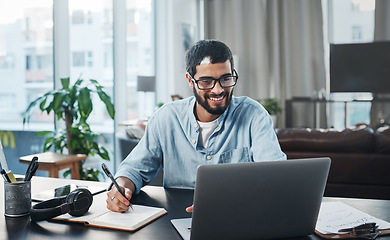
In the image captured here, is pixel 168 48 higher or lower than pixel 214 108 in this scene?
higher

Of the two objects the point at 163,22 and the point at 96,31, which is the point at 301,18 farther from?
the point at 96,31

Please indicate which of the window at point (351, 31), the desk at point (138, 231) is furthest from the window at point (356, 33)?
the desk at point (138, 231)

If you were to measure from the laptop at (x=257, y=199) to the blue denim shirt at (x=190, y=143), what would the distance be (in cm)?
50

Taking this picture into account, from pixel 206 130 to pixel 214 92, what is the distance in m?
0.20

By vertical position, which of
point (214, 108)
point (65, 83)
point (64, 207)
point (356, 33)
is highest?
point (356, 33)

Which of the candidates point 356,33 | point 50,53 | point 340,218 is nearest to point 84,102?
point 50,53

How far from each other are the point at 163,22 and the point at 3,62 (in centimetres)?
264

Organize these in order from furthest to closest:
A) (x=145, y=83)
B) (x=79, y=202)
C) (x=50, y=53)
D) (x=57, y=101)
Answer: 1. (x=145, y=83)
2. (x=50, y=53)
3. (x=57, y=101)
4. (x=79, y=202)

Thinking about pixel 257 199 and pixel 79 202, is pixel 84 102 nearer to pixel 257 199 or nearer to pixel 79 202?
pixel 79 202

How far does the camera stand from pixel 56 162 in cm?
279

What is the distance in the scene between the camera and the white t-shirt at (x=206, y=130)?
1.60 m

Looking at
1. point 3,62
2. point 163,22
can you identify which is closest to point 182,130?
point 3,62

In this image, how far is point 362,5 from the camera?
19.8 feet

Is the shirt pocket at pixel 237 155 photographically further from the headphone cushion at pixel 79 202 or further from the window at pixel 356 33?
the window at pixel 356 33
